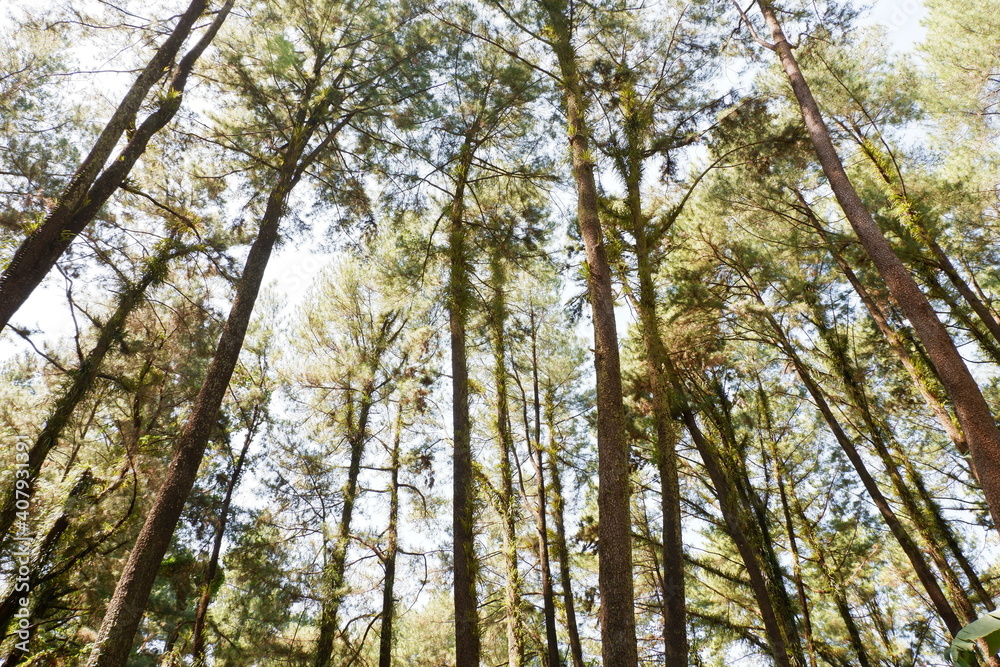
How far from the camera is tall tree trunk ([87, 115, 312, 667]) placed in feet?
12.2

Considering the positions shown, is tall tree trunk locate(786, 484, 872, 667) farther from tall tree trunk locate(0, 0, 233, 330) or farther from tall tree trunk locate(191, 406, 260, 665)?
tall tree trunk locate(0, 0, 233, 330)

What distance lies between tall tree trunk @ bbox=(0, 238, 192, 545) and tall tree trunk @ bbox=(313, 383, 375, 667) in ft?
15.6

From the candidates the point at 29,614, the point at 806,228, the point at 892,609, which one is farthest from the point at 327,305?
the point at 892,609

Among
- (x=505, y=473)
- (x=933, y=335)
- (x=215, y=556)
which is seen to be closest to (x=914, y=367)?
(x=933, y=335)

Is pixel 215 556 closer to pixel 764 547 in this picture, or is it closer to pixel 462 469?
pixel 462 469

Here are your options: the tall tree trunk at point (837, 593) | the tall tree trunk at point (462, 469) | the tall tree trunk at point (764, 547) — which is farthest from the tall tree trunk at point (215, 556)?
the tall tree trunk at point (837, 593)

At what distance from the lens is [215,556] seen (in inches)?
369

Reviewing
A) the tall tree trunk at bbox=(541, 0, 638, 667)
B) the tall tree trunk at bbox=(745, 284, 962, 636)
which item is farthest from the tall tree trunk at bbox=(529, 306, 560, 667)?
the tall tree trunk at bbox=(745, 284, 962, 636)

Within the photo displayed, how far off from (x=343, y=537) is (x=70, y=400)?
17.1 feet

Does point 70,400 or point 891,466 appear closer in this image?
point 70,400

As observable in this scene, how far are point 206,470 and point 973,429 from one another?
41.7 feet

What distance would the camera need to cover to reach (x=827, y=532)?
11336 mm

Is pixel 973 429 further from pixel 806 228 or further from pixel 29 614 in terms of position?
pixel 29 614

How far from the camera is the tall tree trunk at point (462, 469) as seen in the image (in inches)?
200
